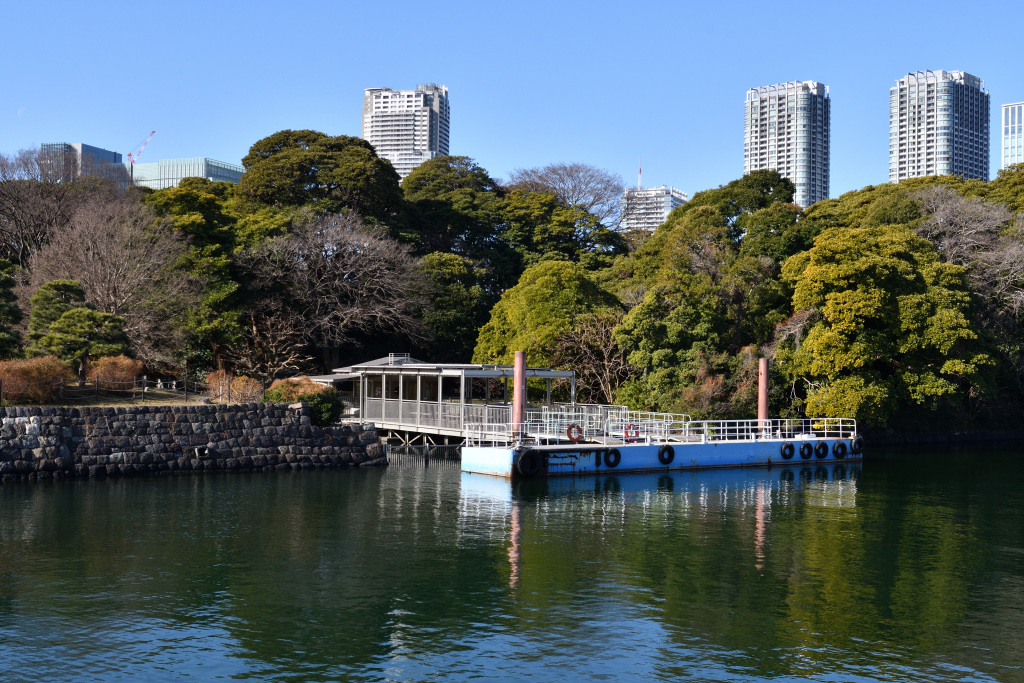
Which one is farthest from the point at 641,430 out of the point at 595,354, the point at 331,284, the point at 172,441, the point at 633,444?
the point at 331,284

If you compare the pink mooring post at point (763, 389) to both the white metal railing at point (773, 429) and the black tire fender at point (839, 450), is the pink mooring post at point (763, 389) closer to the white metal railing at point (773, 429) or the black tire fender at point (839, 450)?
the white metal railing at point (773, 429)

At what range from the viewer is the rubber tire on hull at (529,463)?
103 ft

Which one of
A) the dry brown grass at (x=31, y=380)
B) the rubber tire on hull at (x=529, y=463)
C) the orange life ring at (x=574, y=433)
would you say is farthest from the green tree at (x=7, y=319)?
the orange life ring at (x=574, y=433)

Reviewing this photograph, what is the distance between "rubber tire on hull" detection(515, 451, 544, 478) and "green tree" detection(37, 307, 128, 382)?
15.3m

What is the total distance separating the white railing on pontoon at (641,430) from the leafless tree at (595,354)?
12.6 ft

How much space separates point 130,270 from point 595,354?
2147cm

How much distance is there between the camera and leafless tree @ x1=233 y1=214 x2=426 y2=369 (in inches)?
1832

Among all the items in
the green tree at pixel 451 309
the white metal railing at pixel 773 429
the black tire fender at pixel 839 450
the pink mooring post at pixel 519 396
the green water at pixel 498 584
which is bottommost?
the green water at pixel 498 584

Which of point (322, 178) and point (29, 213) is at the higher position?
point (322, 178)

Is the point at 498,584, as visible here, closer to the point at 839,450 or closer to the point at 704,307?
the point at 839,450

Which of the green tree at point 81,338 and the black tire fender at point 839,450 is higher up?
the green tree at point 81,338

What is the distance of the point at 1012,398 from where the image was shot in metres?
51.4

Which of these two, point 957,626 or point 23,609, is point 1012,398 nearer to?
point 957,626

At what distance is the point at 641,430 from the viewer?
122ft
